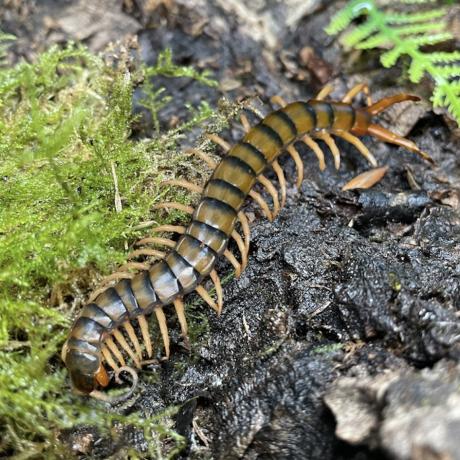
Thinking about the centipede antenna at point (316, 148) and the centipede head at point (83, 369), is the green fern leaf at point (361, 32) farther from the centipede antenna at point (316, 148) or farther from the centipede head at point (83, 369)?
the centipede head at point (83, 369)

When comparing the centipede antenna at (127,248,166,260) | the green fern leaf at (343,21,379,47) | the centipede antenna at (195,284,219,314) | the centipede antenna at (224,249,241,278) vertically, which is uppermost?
the green fern leaf at (343,21,379,47)

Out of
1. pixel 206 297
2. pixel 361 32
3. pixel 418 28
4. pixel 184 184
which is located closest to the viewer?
pixel 206 297

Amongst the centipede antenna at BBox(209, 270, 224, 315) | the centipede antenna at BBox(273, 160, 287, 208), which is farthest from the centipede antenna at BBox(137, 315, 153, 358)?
the centipede antenna at BBox(273, 160, 287, 208)

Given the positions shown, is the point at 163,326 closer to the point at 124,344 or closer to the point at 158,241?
the point at 124,344

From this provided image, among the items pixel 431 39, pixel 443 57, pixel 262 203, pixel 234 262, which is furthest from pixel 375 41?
pixel 234 262

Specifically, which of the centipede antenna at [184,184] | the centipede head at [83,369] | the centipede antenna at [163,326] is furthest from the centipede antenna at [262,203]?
the centipede head at [83,369]

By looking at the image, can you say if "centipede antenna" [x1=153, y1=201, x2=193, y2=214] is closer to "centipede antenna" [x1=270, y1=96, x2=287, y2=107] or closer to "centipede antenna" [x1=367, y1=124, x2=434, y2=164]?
"centipede antenna" [x1=270, y1=96, x2=287, y2=107]

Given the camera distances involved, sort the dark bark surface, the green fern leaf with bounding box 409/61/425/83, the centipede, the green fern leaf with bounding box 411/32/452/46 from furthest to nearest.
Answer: the green fern leaf with bounding box 411/32/452/46 → the green fern leaf with bounding box 409/61/425/83 → the centipede → the dark bark surface
